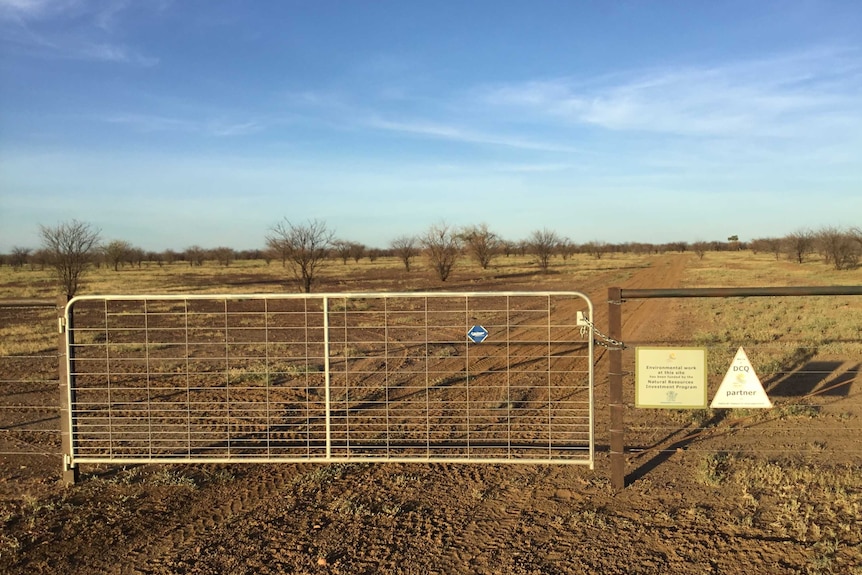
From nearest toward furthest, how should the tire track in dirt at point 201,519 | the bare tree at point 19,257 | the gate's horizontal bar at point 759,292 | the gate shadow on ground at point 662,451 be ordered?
1. the tire track in dirt at point 201,519
2. the gate's horizontal bar at point 759,292
3. the gate shadow on ground at point 662,451
4. the bare tree at point 19,257

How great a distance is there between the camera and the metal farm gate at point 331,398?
19.0 ft

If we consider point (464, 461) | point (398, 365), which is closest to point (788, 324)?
point (398, 365)

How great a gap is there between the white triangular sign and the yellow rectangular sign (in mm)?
306

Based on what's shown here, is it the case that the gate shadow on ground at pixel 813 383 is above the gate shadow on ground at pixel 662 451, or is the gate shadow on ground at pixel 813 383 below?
above

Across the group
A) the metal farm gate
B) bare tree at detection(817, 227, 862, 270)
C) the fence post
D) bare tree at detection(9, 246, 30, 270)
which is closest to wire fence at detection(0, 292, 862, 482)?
the fence post

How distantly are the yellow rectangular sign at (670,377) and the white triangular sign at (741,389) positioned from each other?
1.00 ft

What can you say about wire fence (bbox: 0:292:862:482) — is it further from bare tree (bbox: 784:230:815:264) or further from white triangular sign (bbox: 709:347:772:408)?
bare tree (bbox: 784:230:815:264)

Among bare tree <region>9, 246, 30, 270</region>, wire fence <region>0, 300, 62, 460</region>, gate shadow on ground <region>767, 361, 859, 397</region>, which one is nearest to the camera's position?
wire fence <region>0, 300, 62, 460</region>

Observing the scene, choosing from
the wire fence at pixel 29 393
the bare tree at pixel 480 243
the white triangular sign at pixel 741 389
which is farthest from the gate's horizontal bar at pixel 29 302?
the bare tree at pixel 480 243

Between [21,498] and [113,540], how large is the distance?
1.44 meters

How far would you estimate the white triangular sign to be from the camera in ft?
17.8

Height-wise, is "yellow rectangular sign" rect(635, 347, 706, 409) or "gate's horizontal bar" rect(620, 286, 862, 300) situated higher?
"gate's horizontal bar" rect(620, 286, 862, 300)

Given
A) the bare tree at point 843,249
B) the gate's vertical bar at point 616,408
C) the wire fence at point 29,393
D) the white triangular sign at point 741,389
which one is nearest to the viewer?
Result: the gate's vertical bar at point 616,408

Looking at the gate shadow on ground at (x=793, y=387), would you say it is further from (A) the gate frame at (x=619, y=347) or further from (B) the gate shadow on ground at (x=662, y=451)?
(A) the gate frame at (x=619, y=347)
